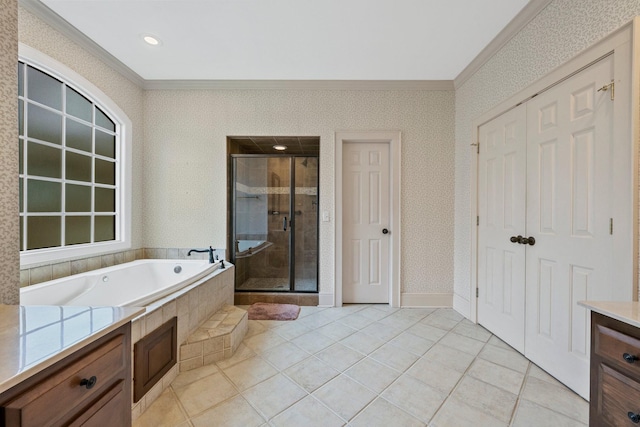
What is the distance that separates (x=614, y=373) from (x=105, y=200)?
3747mm

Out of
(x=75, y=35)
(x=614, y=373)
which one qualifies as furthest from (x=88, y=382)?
(x=75, y=35)

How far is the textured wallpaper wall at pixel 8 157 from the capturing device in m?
1.02

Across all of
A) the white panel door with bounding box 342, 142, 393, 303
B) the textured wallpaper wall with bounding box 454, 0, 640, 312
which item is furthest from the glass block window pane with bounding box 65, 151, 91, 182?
the textured wallpaper wall with bounding box 454, 0, 640, 312

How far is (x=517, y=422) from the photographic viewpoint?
1.30m

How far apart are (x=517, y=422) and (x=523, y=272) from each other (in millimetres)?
1028

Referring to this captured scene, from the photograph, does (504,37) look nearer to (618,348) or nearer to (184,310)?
(618,348)

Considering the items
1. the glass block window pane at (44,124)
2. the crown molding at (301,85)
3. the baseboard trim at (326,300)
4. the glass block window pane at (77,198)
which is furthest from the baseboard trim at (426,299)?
the glass block window pane at (44,124)

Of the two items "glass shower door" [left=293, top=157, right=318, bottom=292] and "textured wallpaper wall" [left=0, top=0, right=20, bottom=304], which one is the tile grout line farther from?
"textured wallpaper wall" [left=0, top=0, right=20, bottom=304]

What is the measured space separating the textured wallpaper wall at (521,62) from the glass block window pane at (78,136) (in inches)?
147

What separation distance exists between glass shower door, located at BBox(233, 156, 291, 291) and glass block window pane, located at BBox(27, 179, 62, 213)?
4.91ft

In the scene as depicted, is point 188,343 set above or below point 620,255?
below

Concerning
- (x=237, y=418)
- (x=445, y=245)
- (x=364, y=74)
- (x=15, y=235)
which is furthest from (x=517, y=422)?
(x=364, y=74)

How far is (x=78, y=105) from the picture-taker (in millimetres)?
2256

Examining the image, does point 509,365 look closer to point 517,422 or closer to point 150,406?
point 517,422
